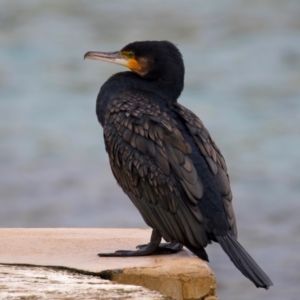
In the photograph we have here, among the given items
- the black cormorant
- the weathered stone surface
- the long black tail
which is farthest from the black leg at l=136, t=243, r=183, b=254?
the weathered stone surface

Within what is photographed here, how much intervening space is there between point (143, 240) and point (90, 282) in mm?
1354

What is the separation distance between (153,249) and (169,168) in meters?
0.50

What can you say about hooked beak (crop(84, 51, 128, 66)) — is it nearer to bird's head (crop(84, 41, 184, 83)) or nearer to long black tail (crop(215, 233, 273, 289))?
bird's head (crop(84, 41, 184, 83))

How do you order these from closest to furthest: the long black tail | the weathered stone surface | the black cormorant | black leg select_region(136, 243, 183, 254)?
the weathered stone surface → the long black tail → the black cormorant → black leg select_region(136, 243, 183, 254)

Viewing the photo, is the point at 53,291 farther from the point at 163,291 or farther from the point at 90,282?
the point at 163,291

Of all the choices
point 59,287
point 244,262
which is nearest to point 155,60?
point 244,262

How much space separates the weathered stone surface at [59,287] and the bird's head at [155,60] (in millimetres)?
1736

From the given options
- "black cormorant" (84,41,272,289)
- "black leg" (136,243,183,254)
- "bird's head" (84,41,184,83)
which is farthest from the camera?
"bird's head" (84,41,184,83)

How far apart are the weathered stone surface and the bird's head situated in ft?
5.69

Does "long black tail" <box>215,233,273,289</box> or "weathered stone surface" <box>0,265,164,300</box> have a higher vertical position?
"long black tail" <box>215,233,273,289</box>

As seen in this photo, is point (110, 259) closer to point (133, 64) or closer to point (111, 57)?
point (133, 64)

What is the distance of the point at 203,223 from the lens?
5.83 metres

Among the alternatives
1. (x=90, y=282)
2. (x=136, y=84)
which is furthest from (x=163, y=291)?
(x=136, y=84)

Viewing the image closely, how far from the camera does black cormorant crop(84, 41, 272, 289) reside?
5.84m
